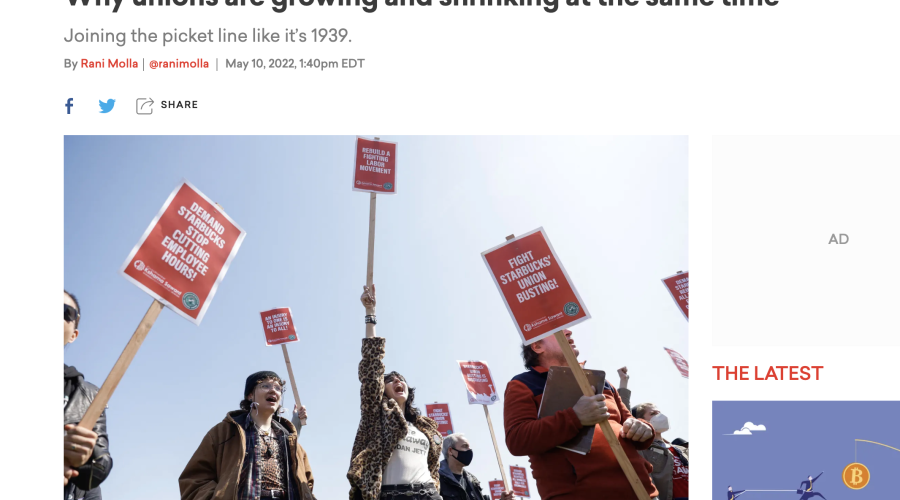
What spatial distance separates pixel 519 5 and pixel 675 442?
4335 mm

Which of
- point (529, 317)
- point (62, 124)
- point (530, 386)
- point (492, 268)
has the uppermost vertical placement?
point (62, 124)

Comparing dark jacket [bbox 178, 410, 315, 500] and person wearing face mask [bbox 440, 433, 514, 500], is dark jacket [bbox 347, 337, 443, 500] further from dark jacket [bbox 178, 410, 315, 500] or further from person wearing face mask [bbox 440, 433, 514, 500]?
person wearing face mask [bbox 440, 433, 514, 500]

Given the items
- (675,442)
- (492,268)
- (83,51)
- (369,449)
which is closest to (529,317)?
(492,268)

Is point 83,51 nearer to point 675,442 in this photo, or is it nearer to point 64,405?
point 64,405

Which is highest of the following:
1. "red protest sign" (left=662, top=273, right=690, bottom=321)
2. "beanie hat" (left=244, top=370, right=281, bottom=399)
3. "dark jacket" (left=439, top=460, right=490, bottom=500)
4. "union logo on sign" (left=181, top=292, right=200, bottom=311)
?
"red protest sign" (left=662, top=273, right=690, bottom=321)

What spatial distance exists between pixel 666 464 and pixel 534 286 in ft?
7.11

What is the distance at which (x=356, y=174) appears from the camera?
25.1ft

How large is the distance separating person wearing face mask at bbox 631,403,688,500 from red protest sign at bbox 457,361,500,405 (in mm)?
4647

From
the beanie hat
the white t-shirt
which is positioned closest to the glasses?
the beanie hat

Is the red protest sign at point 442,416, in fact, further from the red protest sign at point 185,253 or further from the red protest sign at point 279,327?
the red protest sign at point 185,253

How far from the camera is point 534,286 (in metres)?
4.93

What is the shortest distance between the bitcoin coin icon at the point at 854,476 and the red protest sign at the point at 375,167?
484 cm

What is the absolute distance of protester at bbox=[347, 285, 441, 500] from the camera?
544 cm

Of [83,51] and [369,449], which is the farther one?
[369,449]
